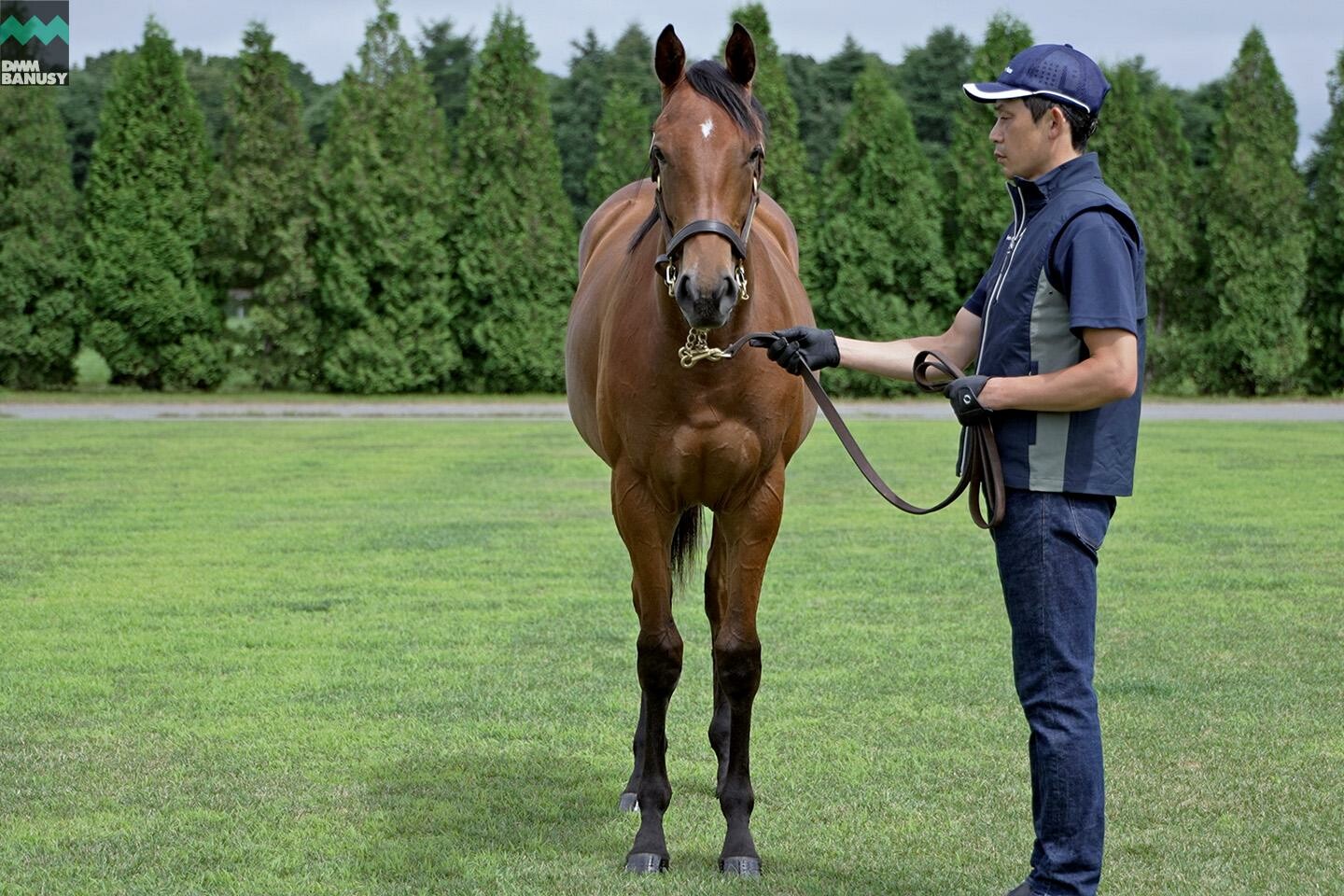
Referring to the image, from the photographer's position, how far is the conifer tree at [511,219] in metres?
26.4

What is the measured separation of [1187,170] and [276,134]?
17.9 metres

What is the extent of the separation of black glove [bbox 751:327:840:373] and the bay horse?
19cm

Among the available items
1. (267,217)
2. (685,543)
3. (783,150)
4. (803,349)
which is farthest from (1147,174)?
(803,349)

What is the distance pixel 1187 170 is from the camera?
27641 mm

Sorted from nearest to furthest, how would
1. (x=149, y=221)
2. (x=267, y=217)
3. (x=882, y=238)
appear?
(x=149, y=221) → (x=882, y=238) → (x=267, y=217)

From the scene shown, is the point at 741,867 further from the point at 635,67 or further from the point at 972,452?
the point at 635,67

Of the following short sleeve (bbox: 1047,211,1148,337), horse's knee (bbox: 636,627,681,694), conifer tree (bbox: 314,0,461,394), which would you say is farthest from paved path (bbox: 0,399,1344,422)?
short sleeve (bbox: 1047,211,1148,337)

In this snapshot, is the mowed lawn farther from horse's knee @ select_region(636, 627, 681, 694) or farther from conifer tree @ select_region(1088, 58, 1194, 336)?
conifer tree @ select_region(1088, 58, 1194, 336)

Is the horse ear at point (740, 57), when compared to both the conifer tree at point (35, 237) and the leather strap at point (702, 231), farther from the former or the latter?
the conifer tree at point (35, 237)

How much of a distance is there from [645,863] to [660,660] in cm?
65

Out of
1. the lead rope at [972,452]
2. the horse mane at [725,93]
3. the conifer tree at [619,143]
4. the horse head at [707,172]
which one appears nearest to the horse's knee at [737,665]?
the lead rope at [972,452]

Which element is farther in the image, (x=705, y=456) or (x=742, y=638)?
(x=742, y=638)

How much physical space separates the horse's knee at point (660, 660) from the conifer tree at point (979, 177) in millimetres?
22478

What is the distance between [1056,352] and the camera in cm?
335
